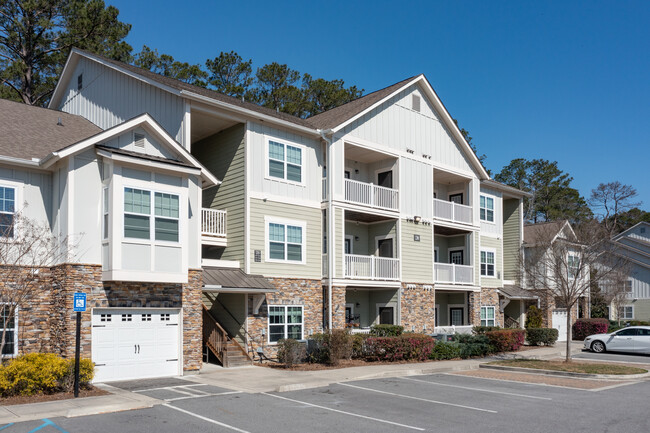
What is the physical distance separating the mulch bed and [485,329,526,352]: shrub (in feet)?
57.6

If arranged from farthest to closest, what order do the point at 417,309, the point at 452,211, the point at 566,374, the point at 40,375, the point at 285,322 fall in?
1. the point at 452,211
2. the point at 417,309
3. the point at 285,322
4. the point at 566,374
5. the point at 40,375

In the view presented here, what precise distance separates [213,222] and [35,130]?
22.5 feet

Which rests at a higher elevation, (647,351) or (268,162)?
(268,162)

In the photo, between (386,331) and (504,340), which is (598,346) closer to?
(504,340)

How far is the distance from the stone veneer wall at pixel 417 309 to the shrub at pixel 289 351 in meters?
7.65

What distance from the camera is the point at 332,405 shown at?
14.8 meters

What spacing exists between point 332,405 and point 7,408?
7.21 m

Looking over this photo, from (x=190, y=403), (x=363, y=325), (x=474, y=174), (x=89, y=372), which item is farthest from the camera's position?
(x=474, y=174)

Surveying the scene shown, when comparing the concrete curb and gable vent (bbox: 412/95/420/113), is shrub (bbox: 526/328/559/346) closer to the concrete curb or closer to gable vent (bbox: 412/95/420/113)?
the concrete curb

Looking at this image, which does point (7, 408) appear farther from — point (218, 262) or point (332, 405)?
point (218, 262)

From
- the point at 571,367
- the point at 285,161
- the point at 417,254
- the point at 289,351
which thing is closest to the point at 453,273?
the point at 417,254

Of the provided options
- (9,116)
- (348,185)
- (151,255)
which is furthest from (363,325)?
(9,116)

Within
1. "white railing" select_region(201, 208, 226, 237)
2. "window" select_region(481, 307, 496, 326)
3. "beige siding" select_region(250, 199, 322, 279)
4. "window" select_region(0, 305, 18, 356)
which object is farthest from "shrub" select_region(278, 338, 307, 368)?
"window" select_region(481, 307, 496, 326)

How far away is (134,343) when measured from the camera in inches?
726
